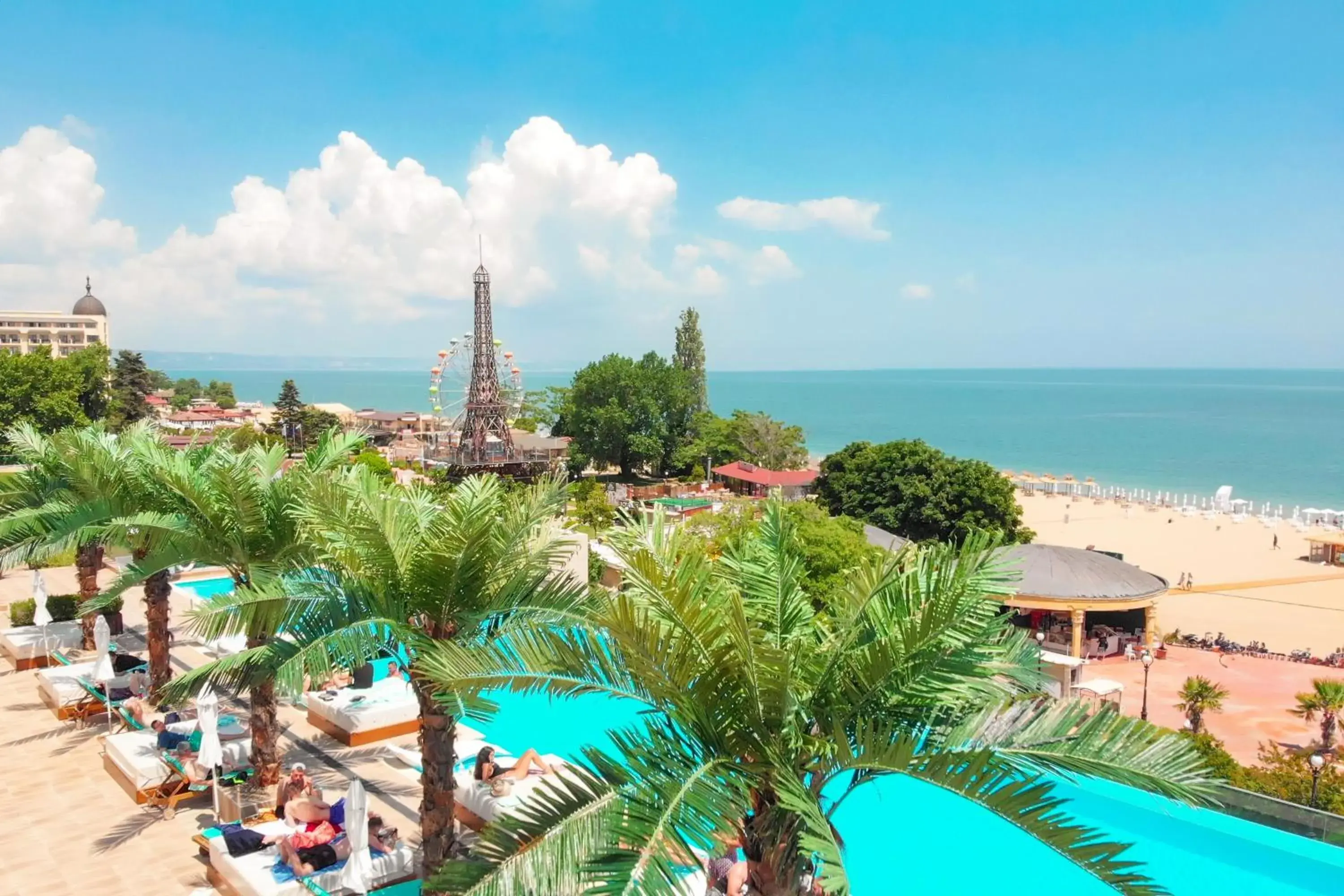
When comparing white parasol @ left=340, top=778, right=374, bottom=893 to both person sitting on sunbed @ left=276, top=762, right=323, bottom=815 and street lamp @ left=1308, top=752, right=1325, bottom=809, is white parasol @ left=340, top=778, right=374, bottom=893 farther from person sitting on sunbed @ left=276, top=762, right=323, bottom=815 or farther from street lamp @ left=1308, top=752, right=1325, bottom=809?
street lamp @ left=1308, top=752, right=1325, bottom=809

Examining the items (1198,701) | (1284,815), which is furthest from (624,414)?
(1284,815)

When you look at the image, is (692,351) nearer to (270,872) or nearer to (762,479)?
(762,479)

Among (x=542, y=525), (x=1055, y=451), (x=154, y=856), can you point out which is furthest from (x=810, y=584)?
(x=1055, y=451)

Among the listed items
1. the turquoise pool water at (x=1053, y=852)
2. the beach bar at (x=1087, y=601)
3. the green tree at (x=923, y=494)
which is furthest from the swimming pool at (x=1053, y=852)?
the green tree at (x=923, y=494)

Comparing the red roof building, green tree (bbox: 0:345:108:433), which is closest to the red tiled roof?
the red roof building

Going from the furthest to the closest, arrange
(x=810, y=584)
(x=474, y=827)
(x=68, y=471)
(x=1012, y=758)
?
1. (x=810, y=584)
2. (x=68, y=471)
3. (x=474, y=827)
4. (x=1012, y=758)

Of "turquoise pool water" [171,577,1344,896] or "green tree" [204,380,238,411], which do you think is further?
"green tree" [204,380,238,411]

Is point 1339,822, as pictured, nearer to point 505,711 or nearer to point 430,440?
point 505,711
